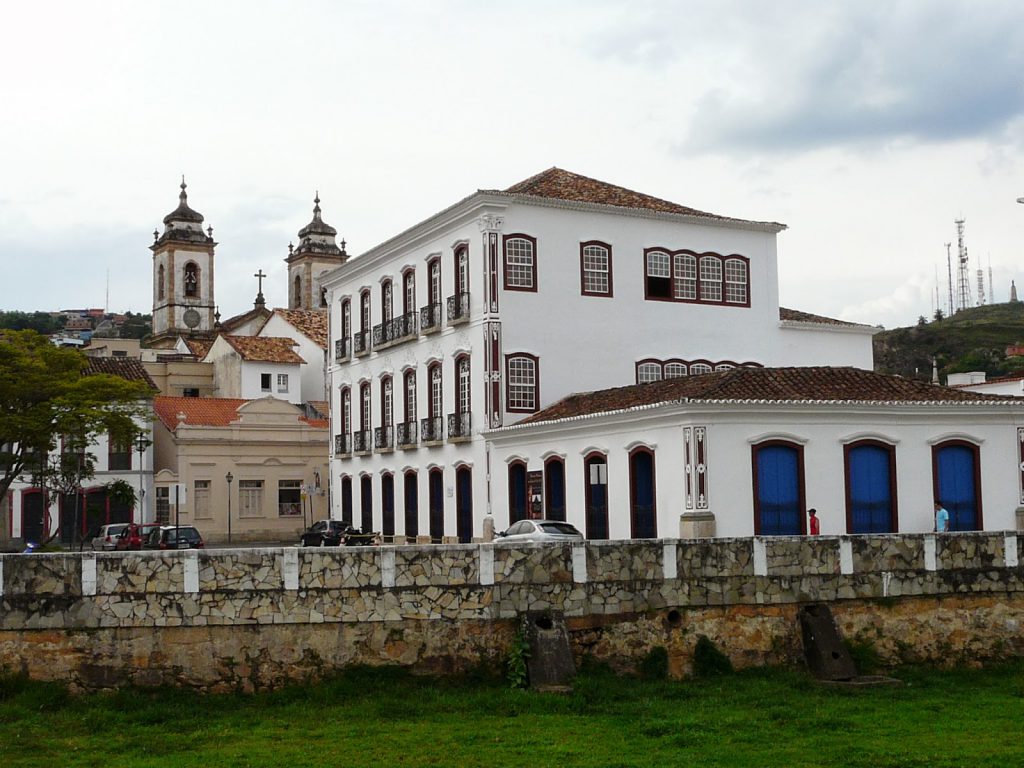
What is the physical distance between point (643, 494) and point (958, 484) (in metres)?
7.02

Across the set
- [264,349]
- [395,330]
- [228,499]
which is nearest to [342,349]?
[395,330]

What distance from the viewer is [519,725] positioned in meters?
16.8

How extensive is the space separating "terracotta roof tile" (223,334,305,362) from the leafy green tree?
836 inches

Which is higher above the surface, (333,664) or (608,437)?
(608,437)

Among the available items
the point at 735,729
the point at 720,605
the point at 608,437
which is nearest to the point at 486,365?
the point at 608,437

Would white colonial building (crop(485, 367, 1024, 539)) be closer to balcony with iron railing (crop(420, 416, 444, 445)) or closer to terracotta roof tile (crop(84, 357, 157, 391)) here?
balcony with iron railing (crop(420, 416, 444, 445))

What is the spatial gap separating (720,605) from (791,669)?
4.53 feet

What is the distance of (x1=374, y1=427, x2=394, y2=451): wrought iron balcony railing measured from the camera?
42.7m

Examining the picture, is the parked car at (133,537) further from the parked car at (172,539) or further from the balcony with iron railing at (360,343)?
the balcony with iron railing at (360,343)

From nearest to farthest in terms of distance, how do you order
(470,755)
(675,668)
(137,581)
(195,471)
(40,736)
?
1. (470,755)
2. (40,736)
3. (137,581)
4. (675,668)
5. (195,471)

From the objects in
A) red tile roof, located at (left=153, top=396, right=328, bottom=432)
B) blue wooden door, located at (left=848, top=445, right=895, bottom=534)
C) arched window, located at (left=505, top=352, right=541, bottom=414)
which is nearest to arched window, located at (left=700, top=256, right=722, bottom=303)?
arched window, located at (left=505, top=352, right=541, bottom=414)

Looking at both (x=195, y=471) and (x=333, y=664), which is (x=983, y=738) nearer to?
(x=333, y=664)

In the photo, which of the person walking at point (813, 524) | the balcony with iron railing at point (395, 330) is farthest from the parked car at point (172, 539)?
the person walking at point (813, 524)

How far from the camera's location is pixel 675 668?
19719mm
